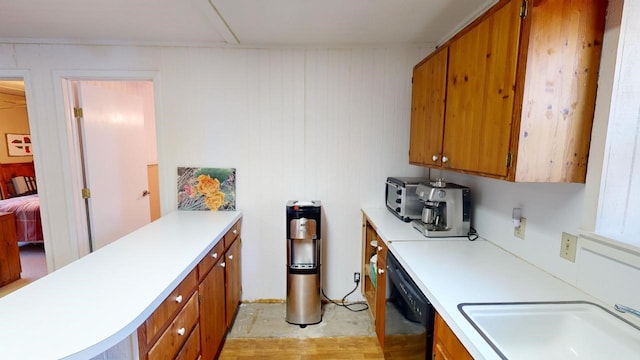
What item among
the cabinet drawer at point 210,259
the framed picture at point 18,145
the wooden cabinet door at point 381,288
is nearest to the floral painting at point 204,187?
the cabinet drawer at point 210,259

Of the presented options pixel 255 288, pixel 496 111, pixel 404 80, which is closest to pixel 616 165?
pixel 496 111

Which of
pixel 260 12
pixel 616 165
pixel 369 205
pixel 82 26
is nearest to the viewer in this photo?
pixel 616 165

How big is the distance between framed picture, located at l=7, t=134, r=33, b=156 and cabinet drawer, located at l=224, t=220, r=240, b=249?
5.22m

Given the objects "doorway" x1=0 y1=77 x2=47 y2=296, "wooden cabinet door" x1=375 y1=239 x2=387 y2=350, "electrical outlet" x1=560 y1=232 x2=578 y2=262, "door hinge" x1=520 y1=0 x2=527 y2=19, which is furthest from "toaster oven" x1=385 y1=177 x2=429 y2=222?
"doorway" x1=0 y1=77 x2=47 y2=296

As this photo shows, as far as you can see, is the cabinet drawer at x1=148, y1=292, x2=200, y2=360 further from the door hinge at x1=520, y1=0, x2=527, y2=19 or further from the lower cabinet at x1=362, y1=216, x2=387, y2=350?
the door hinge at x1=520, y1=0, x2=527, y2=19

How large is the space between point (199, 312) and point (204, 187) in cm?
120

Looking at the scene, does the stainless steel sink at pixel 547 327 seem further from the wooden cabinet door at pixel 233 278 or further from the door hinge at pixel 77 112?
the door hinge at pixel 77 112

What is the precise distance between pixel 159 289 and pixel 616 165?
181 centimetres

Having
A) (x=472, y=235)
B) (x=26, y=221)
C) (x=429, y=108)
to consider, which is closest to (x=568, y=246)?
(x=472, y=235)

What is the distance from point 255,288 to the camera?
254 cm

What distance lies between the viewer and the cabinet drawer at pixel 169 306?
101 cm

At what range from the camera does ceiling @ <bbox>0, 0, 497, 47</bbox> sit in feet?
5.46

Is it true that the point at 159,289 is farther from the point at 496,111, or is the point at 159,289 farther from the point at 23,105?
the point at 23,105

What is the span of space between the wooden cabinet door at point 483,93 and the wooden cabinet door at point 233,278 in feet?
5.64
